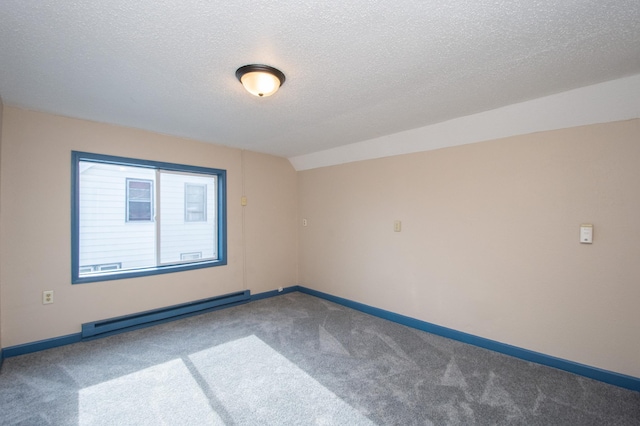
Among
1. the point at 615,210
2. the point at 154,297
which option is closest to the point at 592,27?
the point at 615,210

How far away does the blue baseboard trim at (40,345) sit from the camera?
2.51 meters

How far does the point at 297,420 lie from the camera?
1.76 meters

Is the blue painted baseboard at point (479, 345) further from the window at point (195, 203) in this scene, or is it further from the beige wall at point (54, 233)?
the window at point (195, 203)

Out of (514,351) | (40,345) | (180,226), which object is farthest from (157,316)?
(514,351)

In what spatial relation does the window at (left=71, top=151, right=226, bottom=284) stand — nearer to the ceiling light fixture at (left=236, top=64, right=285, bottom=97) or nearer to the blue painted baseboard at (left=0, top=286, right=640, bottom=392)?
the blue painted baseboard at (left=0, top=286, right=640, bottom=392)

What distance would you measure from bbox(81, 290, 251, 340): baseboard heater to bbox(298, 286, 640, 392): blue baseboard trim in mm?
1729

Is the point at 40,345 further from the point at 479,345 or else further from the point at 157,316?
the point at 479,345

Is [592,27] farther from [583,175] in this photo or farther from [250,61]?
[250,61]

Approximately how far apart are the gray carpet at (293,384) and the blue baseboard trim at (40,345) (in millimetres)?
70

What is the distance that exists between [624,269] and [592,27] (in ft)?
5.69

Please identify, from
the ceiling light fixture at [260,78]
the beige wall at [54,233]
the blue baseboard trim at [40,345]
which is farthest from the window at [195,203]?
the ceiling light fixture at [260,78]

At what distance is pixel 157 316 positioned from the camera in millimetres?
3289

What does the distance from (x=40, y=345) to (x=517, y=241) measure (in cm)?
453

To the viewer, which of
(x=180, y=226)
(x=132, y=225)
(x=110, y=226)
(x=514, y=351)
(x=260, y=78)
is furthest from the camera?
(x=180, y=226)
